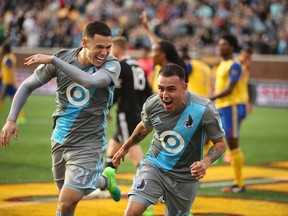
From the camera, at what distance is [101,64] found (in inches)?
342

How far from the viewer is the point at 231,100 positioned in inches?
557

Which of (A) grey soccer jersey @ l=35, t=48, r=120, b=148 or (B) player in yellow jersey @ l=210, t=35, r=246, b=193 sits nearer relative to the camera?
(A) grey soccer jersey @ l=35, t=48, r=120, b=148

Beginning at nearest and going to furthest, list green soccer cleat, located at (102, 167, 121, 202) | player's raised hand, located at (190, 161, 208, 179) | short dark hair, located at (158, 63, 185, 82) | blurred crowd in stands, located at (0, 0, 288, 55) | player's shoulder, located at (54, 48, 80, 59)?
player's raised hand, located at (190, 161, 208, 179) < short dark hair, located at (158, 63, 185, 82) < player's shoulder, located at (54, 48, 80, 59) < green soccer cleat, located at (102, 167, 121, 202) < blurred crowd in stands, located at (0, 0, 288, 55)

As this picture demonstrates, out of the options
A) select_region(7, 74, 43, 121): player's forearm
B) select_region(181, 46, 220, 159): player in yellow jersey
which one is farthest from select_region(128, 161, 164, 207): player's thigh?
select_region(181, 46, 220, 159): player in yellow jersey

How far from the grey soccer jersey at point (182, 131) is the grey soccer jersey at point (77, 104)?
59 cm

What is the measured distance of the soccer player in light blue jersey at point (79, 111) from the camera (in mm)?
8492

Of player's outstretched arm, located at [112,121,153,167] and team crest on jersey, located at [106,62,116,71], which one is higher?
team crest on jersey, located at [106,62,116,71]

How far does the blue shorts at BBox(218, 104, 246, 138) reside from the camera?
45.4 feet

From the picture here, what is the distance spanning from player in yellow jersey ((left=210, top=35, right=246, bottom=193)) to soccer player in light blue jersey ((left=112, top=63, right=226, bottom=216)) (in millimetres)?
5137

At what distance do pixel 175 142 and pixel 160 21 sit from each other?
29.1 meters

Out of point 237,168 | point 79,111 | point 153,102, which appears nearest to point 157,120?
point 153,102

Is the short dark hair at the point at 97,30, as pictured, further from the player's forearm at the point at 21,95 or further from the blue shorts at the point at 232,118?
the blue shorts at the point at 232,118

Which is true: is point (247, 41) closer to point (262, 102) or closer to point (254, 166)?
point (262, 102)

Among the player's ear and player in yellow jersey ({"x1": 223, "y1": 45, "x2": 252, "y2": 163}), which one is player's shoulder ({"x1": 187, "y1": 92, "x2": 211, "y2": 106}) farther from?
player in yellow jersey ({"x1": 223, "y1": 45, "x2": 252, "y2": 163})
